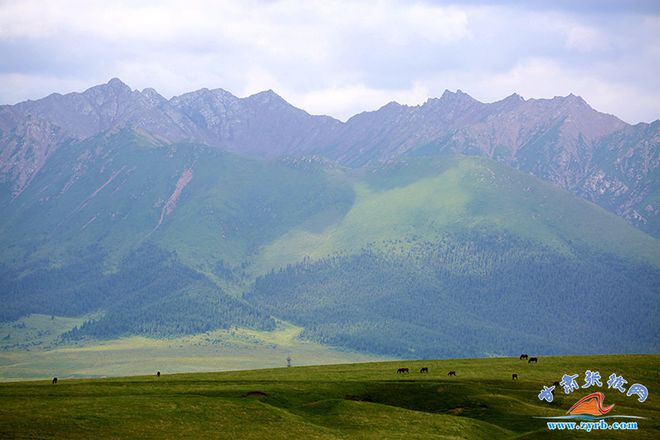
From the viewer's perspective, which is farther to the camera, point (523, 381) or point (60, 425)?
point (523, 381)

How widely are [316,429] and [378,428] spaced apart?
7.06 meters

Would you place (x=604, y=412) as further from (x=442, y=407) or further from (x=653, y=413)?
(x=442, y=407)

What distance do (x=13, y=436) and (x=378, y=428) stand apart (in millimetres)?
38069

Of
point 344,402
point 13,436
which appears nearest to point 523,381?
point 344,402

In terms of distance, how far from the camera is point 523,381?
129 m

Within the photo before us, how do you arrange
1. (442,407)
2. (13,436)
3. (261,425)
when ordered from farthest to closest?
(442,407)
(261,425)
(13,436)

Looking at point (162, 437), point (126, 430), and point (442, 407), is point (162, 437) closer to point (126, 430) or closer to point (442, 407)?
point (126, 430)

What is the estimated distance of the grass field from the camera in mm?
96500

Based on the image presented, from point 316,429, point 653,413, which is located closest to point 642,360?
point 653,413

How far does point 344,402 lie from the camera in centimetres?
11250

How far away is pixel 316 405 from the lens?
11262 centimetres

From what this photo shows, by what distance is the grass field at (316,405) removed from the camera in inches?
3799

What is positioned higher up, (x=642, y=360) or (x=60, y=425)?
(x=642, y=360)

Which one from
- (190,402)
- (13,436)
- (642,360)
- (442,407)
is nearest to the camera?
(13,436)
